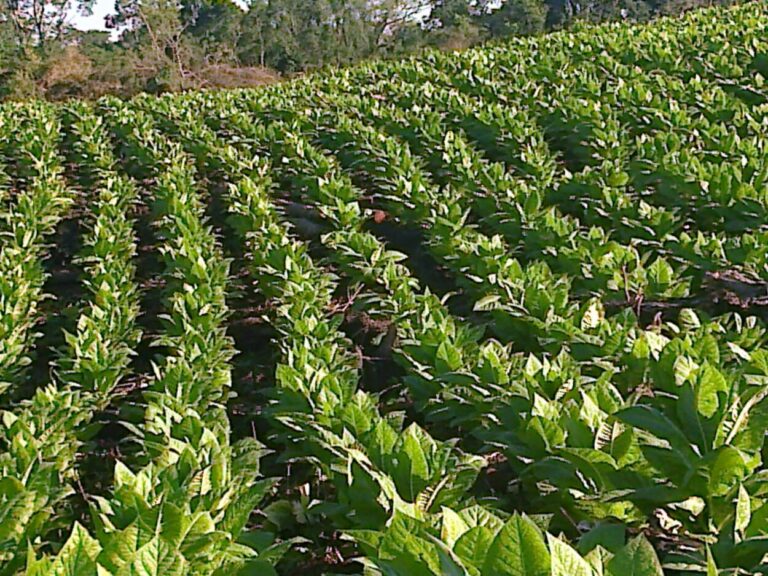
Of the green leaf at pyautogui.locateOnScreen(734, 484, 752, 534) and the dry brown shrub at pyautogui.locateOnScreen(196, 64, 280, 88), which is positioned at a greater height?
the dry brown shrub at pyautogui.locateOnScreen(196, 64, 280, 88)

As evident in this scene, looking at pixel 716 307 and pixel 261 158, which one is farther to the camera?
pixel 261 158

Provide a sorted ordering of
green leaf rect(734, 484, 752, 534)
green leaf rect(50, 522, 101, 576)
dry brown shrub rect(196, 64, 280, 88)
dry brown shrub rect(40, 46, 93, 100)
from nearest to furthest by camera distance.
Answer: green leaf rect(50, 522, 101, 576) → green leaf rect(734, 484, 752, 534) → dry brown shrub rect(196, 64, 280, 88) → dry brown shrub rect(40, 46, 93, 100)

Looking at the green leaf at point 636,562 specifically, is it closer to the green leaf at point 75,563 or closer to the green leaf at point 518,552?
the green leaf at point 518,552

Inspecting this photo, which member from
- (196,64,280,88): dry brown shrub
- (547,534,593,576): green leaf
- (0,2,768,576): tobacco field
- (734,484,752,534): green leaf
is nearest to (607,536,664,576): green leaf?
(0,2,768,576): tobacco field

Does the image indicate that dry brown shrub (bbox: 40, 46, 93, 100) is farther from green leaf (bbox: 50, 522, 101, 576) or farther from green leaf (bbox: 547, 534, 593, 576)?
green leaf (bbox: 547, 534, 593, 576)

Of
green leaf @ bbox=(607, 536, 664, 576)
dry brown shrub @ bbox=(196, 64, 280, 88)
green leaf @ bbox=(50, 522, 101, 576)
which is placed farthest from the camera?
dry brown shrub @ bbox=(196, 64, 280, 88)

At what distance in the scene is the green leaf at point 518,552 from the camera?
51.4 inches

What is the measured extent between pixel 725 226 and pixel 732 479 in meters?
3.46

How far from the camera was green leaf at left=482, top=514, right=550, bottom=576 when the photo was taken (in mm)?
1306

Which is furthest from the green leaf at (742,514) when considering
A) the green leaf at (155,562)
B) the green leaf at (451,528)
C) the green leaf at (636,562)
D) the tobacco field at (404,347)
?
the green leaf at (155,562)

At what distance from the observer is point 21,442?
2.76 meters

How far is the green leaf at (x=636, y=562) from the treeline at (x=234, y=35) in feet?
75.9

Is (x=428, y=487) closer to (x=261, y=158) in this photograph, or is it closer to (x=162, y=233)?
(x=162, y=233)

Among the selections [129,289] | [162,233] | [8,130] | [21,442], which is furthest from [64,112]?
[21,442]
